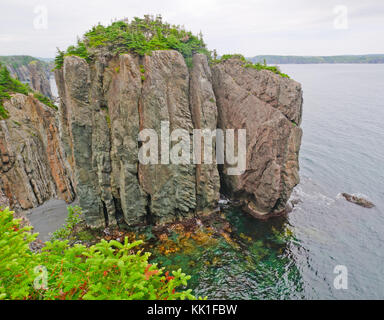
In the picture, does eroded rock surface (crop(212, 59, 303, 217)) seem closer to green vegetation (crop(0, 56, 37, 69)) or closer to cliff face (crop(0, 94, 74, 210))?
cliff face (crop(0, 94, 74, 210))

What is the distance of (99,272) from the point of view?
704cm

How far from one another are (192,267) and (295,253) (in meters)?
11.6

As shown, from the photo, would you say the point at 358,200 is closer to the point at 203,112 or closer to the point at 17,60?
the point at 203,112

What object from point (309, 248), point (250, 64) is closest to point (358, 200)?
point (309, 248)

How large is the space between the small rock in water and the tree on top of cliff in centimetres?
3057

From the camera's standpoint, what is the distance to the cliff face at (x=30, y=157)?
105 ft

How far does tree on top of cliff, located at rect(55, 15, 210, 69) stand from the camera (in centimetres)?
2572

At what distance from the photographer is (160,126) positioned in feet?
88.1

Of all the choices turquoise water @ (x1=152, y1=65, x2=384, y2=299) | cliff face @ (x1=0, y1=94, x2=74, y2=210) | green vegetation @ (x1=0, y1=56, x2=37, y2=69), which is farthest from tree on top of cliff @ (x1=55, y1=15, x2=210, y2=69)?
green vegetation @ (x1=0, y1=56, x2=37, y2=69)

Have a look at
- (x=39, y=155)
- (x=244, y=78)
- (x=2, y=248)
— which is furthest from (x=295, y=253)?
(x=39, y=155)

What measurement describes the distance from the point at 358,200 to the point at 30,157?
159 feet

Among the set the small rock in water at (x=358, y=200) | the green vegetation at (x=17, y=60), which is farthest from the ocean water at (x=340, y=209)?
the green vegetation at (x=17, y=60)

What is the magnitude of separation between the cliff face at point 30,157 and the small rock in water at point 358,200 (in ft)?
137

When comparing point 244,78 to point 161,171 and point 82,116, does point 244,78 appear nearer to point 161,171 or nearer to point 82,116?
point 161,171
